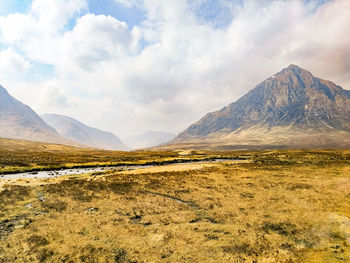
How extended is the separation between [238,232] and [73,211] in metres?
17.7

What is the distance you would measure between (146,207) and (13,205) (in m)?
15.8

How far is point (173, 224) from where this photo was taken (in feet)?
65.1

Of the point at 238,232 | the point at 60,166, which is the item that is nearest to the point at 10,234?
the point at 238,232

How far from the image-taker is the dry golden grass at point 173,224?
583 inches

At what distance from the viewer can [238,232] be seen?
59.4 feet

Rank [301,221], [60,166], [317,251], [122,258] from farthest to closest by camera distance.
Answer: [60,166]
[301,221]
[317,251]
[122,258]

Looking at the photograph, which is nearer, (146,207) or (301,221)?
(301,221)

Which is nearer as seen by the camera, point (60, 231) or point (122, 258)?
point (122, 258)

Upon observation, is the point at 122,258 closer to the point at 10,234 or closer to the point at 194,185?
→ the point at 10,234

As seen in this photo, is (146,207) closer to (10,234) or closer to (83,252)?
(83,252)

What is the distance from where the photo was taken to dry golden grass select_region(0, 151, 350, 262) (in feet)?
48.6

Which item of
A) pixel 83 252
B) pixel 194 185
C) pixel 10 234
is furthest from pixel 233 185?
pixel 10 234

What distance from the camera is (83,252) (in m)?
14.8

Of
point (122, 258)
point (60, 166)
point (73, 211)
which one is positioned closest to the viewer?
point (122, 258)
